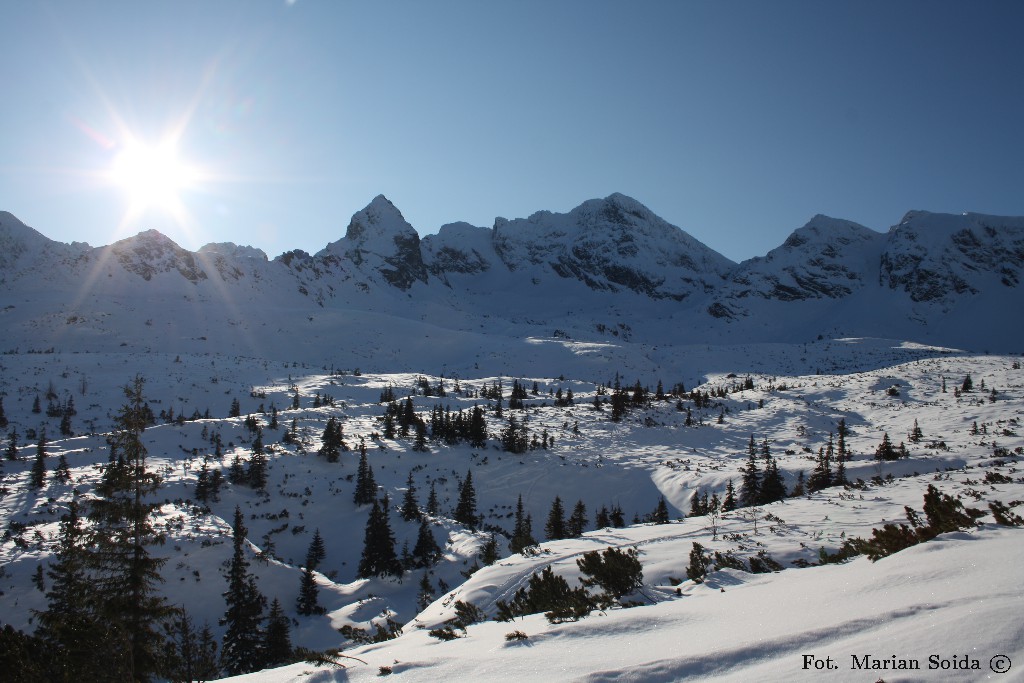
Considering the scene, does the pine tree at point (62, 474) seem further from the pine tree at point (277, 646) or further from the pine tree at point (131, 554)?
the pine tree at point (131, 554)

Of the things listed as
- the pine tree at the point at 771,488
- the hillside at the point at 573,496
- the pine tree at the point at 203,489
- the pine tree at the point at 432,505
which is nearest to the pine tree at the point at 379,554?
the hillside at the point at 573,496

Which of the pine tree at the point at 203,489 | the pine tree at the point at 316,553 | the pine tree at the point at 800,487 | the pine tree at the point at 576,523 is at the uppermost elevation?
the pine tree at the point at 800,487

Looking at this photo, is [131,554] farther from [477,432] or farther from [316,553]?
[477,432]

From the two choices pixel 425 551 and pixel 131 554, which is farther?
pixel 425 551

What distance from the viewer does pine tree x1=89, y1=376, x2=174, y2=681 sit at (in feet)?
39.9

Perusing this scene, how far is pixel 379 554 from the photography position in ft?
113

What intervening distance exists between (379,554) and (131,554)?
2271 centimetres

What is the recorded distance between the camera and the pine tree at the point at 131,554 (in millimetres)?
12156

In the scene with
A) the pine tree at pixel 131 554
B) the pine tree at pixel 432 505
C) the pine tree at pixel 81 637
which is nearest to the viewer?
the pine tree at pixel 81 637

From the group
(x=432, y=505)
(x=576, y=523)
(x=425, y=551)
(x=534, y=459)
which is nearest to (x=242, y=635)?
(x=425, y=551)

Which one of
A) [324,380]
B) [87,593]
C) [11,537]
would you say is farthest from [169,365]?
[87,593]

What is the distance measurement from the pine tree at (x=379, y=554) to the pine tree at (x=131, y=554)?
21.7 meters

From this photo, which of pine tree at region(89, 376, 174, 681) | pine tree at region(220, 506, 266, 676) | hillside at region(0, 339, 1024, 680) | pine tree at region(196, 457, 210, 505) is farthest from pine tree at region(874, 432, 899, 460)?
pine tree at region(196, 457, 210, 505)

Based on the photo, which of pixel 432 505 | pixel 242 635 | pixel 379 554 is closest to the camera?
pixel 242 635
